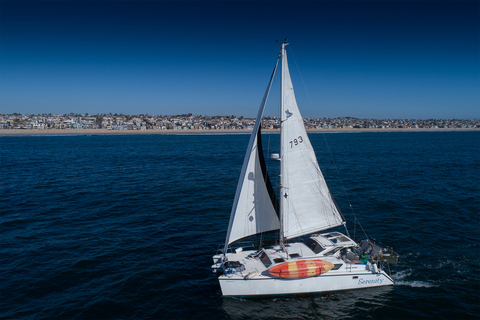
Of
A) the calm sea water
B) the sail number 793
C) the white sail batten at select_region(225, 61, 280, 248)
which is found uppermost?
the sail number 793

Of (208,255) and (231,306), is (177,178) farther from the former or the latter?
(231,306)

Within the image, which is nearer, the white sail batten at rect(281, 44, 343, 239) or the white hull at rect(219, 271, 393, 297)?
the white hull at rect(219, 271, 393, 297)

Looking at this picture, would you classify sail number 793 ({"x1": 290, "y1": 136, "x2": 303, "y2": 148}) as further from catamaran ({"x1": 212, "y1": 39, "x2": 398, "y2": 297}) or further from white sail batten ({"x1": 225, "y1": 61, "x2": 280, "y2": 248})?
white sail batten ({"x1": 225, "y1": 61, "x2": 280, "y2": 248})

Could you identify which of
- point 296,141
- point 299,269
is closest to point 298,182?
point 296,141

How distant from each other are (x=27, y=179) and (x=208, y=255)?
1566 inches

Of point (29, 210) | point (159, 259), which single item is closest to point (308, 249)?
point (159, 259)

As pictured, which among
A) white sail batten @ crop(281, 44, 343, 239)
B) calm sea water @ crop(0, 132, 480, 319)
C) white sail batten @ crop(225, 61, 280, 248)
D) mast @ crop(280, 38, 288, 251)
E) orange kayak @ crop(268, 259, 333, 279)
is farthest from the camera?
white sail batten @ crop(225, 61, 280, 248)

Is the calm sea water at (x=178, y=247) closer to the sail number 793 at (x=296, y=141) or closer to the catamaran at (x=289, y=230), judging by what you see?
the catamaran at (x=289, y=230)

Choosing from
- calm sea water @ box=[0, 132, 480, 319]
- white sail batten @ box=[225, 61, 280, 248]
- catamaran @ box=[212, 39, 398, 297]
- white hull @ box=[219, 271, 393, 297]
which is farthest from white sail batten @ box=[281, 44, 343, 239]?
calm sea water @ box=[0, 132, 480, 319]

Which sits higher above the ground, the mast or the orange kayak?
the mast

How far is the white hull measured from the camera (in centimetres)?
1603

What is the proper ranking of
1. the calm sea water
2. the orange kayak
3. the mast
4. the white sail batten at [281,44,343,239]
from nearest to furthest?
the mast → the orange kayak → the calm sea water → the white sail batten at [281,44,343,239]

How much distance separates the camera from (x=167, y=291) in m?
17.5

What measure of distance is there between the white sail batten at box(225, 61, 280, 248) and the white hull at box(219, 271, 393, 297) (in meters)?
2.35
